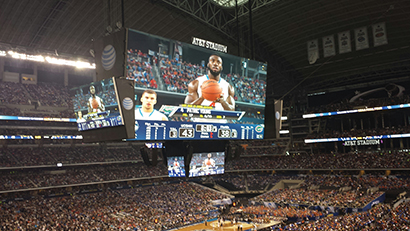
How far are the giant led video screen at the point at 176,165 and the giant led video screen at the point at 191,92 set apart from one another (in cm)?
133

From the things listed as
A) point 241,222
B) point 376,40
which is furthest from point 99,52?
point 376,40

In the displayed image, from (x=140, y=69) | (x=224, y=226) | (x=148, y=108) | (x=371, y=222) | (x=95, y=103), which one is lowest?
(x=224, y=226)

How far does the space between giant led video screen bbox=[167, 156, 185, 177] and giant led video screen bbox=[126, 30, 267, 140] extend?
4.37 feet

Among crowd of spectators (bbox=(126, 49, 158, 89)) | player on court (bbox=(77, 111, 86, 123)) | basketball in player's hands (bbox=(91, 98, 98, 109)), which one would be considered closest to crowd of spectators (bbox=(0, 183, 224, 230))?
player on court (bbox=(77, 111, 86, 123))

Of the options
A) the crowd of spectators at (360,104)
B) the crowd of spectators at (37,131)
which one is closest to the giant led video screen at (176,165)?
the crowd of spectators at (37,131)

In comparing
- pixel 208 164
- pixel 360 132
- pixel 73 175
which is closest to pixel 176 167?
pixel 208 164

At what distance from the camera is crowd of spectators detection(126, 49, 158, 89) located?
36.4 feet

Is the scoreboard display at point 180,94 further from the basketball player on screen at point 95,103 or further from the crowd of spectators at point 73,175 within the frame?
the crowd of spectators at point 73,175

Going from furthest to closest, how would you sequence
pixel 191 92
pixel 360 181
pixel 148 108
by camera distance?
pixel 360 181
pixel 191 92
pixel 148 108

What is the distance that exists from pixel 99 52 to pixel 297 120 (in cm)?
3995

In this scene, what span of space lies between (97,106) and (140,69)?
76.4 inches

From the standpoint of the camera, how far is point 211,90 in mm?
13242

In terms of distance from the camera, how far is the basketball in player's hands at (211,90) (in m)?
13.1

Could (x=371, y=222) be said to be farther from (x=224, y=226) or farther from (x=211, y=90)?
(x=211, y=90)
